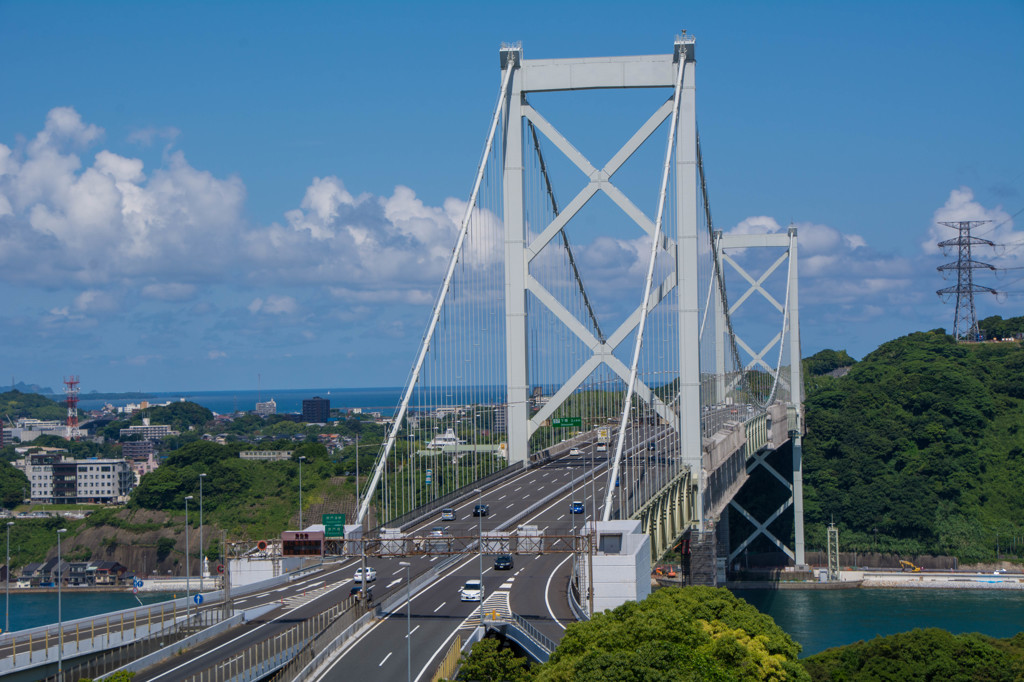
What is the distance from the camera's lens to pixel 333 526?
38.6 metres

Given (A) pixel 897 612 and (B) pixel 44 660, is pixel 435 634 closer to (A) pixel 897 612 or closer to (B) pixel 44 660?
(B) pixel 44 660

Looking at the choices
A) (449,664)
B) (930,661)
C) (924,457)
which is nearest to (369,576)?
(449,664)

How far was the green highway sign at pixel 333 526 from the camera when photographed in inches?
Answer: 1494

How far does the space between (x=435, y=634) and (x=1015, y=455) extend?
8427 centimetres

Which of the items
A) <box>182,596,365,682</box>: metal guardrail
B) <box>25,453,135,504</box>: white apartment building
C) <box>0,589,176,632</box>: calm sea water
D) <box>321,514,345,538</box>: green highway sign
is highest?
<box>321,514,345,538</box>: green highway sign

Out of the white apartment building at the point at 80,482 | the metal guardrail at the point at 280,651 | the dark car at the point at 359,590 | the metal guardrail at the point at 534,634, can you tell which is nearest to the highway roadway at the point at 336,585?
the dark car at the point at 359,590

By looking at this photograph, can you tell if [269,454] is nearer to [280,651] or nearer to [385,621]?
[385,621]

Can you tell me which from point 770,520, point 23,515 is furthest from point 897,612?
point 23,515

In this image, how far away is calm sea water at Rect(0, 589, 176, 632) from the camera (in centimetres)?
9369

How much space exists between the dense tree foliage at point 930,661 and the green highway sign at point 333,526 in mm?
17941

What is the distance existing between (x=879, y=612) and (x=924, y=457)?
94.0 feet

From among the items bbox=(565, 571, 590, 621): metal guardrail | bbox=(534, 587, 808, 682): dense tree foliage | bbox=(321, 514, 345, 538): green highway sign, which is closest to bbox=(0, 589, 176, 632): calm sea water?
bbox=(321, 514, 345, 538): green highway sign

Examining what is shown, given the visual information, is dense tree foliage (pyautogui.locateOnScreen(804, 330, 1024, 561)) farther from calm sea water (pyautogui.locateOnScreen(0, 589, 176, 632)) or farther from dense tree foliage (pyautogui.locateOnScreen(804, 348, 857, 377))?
calm sea water (pyautogui.locateOnScreen(0, 589, 176, 632))

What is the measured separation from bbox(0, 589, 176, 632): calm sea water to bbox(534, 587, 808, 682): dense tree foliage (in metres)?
68.3
